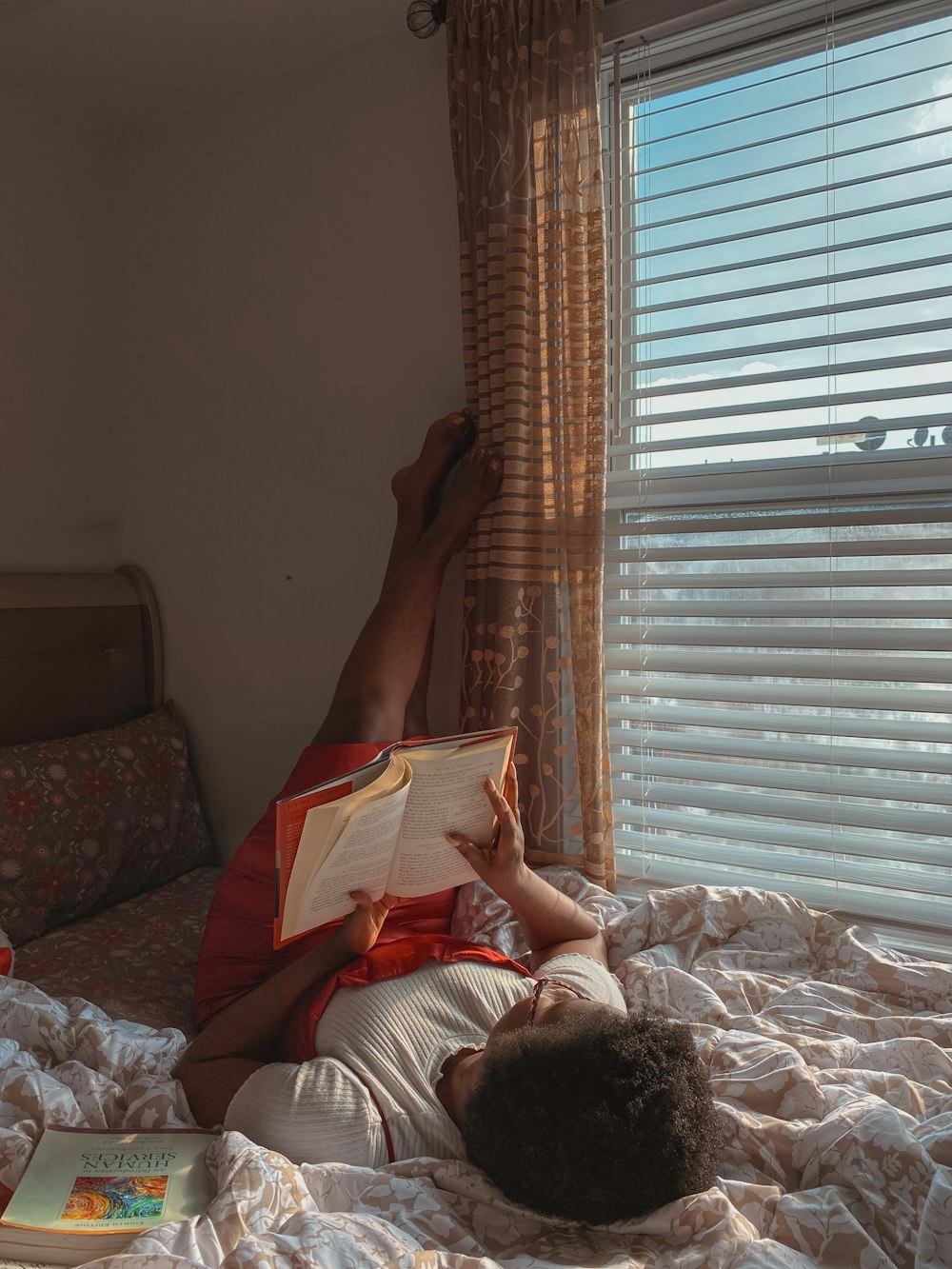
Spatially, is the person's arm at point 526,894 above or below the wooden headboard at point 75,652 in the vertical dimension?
below

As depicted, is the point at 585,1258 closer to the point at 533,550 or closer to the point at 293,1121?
the point at 293,1121

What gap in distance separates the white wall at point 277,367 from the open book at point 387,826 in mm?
843

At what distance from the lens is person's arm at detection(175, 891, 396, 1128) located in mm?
1408

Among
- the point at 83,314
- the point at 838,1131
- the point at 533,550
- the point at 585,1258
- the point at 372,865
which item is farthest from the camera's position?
the point at 83,314

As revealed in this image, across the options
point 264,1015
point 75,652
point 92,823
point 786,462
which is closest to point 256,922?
point 264,1015

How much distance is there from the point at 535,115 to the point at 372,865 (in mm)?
1566

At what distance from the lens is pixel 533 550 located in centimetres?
204

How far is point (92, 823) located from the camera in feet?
7.28

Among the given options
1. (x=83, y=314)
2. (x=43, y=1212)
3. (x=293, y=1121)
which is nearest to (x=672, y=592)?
(x=293, y=1121)

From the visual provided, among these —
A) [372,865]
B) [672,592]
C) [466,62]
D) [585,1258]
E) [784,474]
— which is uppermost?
[466,62]

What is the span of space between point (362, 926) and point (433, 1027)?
18cm

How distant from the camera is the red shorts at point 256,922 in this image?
1.64 metres

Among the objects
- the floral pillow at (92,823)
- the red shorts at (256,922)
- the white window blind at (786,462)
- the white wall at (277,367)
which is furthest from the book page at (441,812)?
the floral pillow at (92,823)

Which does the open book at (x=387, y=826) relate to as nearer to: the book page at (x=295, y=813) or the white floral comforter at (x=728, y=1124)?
the book page at (x=295, y=813)
